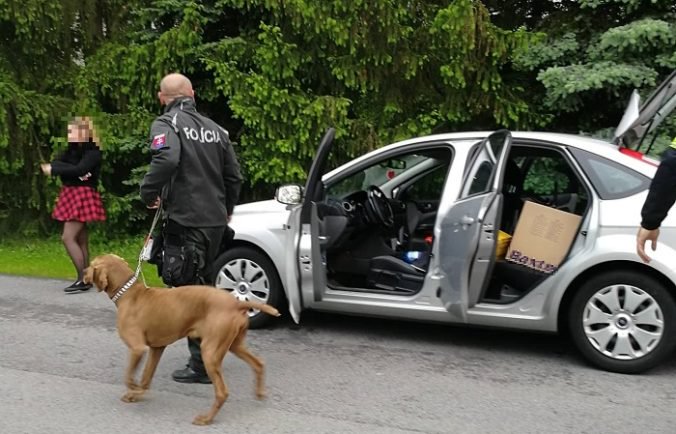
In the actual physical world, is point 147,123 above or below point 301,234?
above

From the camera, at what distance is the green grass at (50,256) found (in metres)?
8.11

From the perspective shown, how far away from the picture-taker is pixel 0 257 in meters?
9.13

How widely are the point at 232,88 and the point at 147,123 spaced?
132cm

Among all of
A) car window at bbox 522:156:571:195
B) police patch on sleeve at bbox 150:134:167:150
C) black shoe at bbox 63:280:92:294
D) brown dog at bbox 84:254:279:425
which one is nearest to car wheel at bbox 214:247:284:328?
brown dog at bbox 84:254:279:425

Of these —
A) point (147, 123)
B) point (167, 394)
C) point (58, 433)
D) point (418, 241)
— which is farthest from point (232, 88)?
point (58, 433)

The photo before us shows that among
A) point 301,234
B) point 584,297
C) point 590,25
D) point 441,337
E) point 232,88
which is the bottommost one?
point 441,337

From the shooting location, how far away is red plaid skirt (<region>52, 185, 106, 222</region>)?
725cm

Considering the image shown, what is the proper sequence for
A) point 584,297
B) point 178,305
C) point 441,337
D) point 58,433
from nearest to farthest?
1. point 58,433
2. point 178,305
3. point 584,297
4. point 441,337

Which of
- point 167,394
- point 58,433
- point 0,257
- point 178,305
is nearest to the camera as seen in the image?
point 58,433

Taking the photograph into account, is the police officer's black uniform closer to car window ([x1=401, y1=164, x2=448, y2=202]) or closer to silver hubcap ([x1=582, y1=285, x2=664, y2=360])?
silver hubcap ([x1=582, y1=285, x2=664, y2=360])

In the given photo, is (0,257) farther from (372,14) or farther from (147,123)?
(372,14)

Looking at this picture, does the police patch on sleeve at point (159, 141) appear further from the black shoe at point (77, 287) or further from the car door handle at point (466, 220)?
the black shoe at point (77, 287)

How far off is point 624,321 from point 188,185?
3.00 meters

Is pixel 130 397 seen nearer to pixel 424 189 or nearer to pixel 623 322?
pixel 623 322
